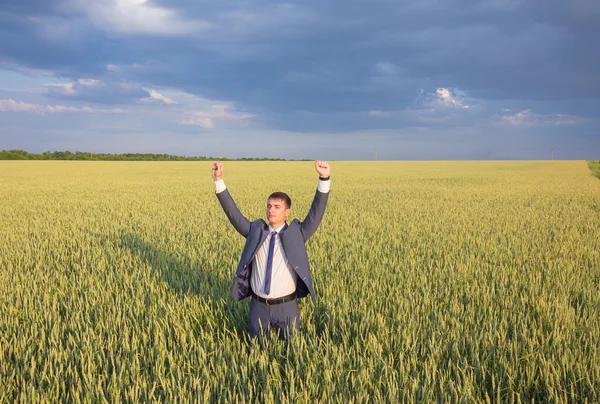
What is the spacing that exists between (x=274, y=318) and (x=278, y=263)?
46 cm

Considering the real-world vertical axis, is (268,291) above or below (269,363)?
above

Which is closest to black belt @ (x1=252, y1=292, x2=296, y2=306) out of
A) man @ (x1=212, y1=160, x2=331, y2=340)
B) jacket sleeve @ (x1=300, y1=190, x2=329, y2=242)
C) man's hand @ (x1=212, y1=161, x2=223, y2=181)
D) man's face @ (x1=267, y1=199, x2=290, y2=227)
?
man @ (x1=212, y1=160, x2=331, y2=340)

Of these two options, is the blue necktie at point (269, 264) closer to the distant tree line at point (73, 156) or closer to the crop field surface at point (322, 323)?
the crop field surface at point (322, 323)

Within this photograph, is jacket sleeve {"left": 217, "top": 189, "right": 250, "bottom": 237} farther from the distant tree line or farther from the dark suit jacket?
the distant tree line

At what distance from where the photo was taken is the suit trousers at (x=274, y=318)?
3410 mm

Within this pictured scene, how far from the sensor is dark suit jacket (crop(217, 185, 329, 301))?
3328 millimetres

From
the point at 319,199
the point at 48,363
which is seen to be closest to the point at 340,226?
the point at 319,199

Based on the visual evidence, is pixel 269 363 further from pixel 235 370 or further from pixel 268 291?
pixel 268 291

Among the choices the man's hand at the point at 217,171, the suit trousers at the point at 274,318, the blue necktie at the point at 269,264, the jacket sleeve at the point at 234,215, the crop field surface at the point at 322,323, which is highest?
the man's hand at the point at 217,171

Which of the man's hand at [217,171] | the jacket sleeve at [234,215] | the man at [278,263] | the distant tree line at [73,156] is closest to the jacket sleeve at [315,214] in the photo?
the man at [278,263]

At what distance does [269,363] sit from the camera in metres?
3.18

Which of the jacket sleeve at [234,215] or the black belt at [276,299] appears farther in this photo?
the jacket sleeve at [234,215]

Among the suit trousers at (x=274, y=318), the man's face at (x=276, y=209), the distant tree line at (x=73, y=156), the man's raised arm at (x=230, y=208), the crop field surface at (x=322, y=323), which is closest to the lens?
the crop field surface at (x=322, y=323)

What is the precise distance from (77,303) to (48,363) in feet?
4.76
